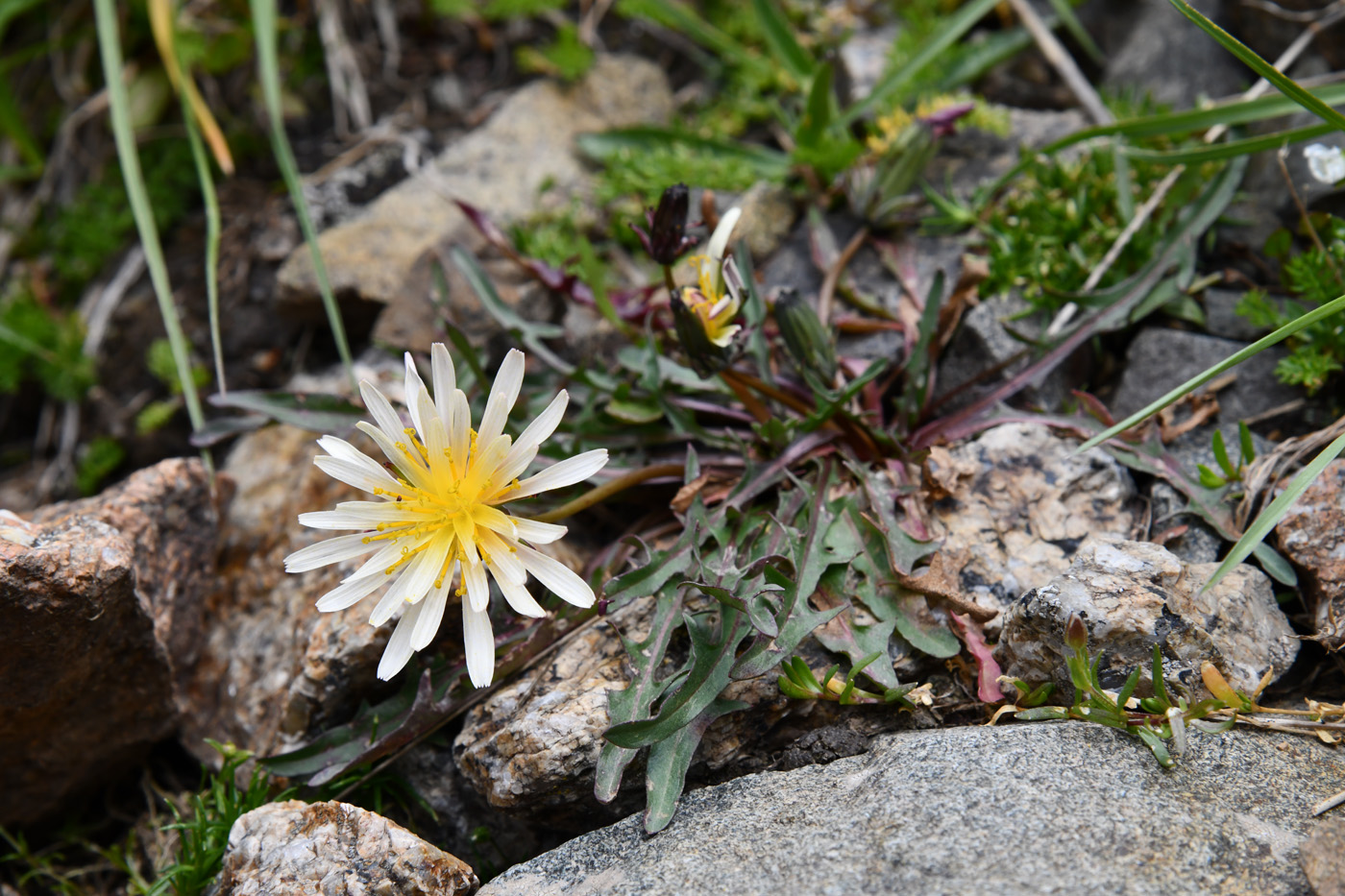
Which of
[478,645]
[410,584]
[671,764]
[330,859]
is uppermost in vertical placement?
[410,584]

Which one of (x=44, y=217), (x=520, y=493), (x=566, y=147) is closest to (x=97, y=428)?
(x=44, y=217)

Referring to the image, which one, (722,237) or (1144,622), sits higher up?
(722,237)

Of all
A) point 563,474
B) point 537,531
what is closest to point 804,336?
point 563,474

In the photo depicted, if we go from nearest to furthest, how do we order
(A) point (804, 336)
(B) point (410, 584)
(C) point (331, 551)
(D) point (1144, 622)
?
(D) point (1144, 622) → (B) point (410, 584) → (C) point (331, 551) → (A) point (804, 336)

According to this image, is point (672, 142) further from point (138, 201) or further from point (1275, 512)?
point (1275, 512)

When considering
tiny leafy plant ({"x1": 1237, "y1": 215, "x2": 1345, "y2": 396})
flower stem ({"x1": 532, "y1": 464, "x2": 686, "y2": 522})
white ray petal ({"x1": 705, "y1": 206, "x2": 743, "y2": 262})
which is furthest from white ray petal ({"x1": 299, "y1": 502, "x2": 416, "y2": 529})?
tiny leafy plant ({"x1": 1237, "y1": 215, "x2": 1345, "y2": 396})

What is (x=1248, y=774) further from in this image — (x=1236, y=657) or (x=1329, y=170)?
(x=1329, y=170)

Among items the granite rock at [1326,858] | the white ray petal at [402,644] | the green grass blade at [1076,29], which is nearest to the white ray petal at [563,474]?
the white ray petal at [402,644]
